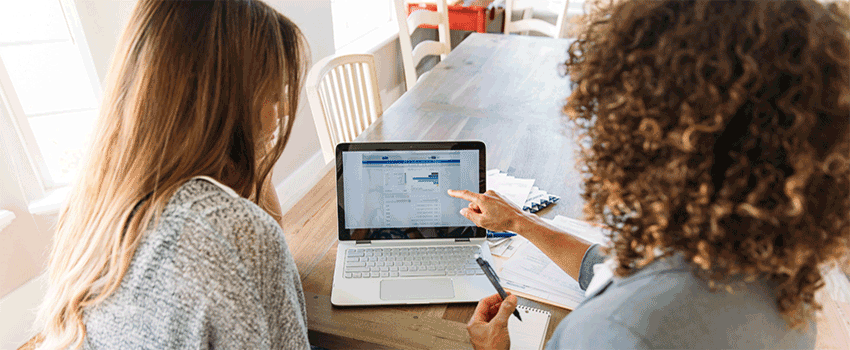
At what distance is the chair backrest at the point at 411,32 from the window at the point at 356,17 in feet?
2.23

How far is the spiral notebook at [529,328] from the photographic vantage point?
87 centimetres

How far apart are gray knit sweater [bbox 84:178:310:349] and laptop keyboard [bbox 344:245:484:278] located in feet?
1.01

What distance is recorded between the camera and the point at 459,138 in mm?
1608

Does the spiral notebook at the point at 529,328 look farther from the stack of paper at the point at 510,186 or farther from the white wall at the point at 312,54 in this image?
the white wall at the point at 312,54

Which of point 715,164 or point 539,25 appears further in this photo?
point 539,25

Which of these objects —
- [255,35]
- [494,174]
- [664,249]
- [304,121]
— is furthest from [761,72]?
[304,121]

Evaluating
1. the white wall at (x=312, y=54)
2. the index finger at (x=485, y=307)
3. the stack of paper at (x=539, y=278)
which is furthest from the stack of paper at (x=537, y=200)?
the white wall at (x=312, y=54)

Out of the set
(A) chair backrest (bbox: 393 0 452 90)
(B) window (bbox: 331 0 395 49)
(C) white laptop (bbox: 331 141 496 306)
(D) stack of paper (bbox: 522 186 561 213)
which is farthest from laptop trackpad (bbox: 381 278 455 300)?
(B) window (bbox: 331 0 395 49)

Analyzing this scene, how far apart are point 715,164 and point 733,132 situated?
1.4 inches

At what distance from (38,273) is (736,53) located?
2.11 m

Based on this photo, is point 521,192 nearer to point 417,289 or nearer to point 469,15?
point 417,289

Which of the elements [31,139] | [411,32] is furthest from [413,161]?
[411,32]

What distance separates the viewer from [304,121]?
2.60 metres

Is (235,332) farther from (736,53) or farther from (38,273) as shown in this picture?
(38,273)
